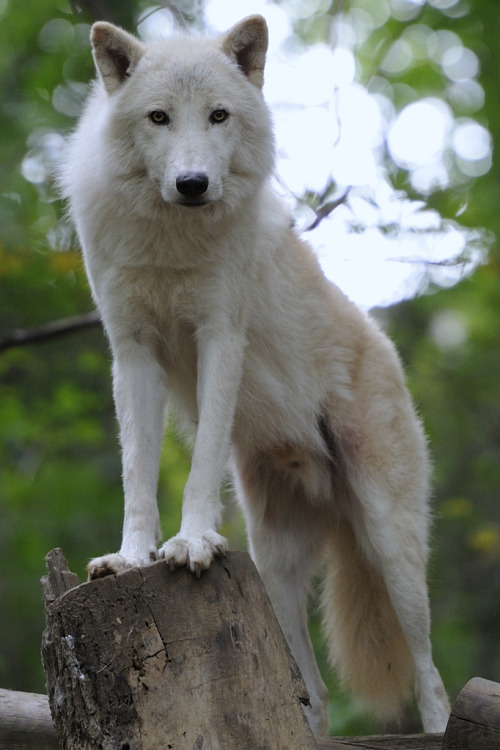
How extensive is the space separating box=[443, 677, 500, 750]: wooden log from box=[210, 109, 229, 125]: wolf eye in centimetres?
265

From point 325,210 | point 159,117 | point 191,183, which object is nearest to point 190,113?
point 159,117

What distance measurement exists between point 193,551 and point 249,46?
8.53 ft

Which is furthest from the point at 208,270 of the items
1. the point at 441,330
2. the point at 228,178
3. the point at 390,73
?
the point at 441,330

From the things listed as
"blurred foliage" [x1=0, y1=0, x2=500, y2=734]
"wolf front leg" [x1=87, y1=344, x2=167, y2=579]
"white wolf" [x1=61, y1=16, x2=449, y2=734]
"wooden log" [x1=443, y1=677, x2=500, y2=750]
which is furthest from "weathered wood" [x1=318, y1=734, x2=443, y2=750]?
"blurred foliage" [x1=0, y1=0, x2=500, y2=734]

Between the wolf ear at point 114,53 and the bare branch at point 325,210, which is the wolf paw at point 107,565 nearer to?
the wolf ear at point 114,53

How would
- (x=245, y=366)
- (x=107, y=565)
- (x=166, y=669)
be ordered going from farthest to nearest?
1. (x=245, y=366)
2. (x=107, y=565)
3. (x=166, y=669)

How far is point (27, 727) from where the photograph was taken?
154 inches

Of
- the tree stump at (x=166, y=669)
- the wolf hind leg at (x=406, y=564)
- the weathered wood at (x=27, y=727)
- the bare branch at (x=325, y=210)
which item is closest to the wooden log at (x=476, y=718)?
the tree stump at (x=166, y=669)

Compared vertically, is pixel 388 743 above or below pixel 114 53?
below

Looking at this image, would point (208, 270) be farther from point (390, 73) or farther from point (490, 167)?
point (490, 167)

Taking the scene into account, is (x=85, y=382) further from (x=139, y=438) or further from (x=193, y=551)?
(x=193, y=551)

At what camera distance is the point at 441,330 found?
12.4 metres

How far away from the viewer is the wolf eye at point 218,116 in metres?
4.04

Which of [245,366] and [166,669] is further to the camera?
[245,366]
